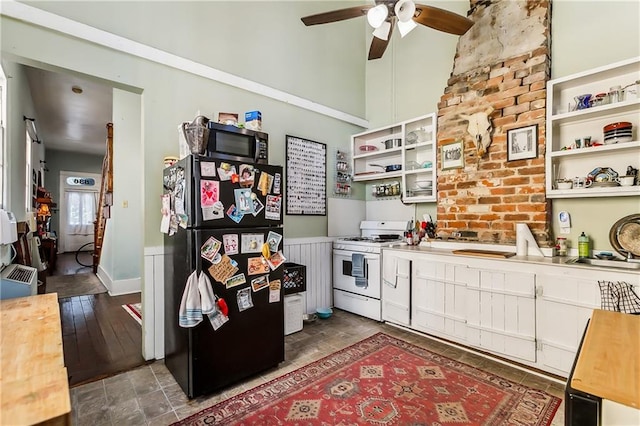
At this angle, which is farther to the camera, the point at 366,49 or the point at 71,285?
the point at 71,285

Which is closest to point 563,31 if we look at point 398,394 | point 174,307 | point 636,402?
point 636,402

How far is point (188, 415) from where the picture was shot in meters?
1.82

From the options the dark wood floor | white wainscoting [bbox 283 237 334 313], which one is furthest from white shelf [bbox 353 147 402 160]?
the dark wood floor

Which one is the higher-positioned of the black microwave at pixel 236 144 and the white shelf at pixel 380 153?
the white shelf at pixel 380 153

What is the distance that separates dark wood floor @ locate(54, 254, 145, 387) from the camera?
92.8 inches

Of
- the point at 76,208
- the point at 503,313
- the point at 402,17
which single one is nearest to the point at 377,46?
the point at 402,17

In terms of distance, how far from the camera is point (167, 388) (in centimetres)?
210

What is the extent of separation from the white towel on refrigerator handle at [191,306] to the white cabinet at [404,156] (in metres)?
2.61

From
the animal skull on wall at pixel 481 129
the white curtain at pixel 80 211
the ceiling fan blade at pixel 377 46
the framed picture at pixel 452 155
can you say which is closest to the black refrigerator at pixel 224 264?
the ceiling fan blade at pixel 377 46

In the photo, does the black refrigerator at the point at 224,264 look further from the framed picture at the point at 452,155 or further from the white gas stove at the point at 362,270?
the framed picture at the point at 452,155

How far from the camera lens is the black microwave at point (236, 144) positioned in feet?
7.04

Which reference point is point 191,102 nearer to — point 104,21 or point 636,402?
point 104,21

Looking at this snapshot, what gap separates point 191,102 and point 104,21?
0.79 m

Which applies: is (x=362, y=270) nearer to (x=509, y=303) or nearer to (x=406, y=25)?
(x=509, y=303)
